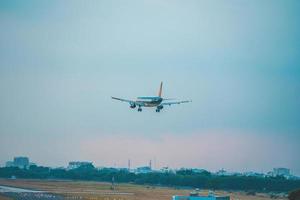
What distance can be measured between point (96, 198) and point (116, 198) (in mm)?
3929

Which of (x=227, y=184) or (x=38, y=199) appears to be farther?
(x=227, y=184)

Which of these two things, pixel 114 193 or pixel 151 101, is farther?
pixel 114 193

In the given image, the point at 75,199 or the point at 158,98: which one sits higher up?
the point at 158,98

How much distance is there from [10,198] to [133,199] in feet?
74.1

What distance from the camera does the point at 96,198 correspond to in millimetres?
113062

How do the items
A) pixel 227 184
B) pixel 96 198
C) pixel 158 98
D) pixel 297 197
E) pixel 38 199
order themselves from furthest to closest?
1. pixel 227 184
2. pixel 96 198
3. pixel 38 199
4. pixel 158 98
5. pixel 297 197

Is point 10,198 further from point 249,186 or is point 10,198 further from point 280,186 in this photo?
point 280,186

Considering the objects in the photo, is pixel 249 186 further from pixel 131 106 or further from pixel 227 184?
pixel 131 106

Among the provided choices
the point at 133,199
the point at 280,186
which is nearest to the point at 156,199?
the point at 133,199

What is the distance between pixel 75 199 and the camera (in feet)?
355

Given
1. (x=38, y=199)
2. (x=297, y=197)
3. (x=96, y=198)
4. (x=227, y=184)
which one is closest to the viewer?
(x=297, y=197)

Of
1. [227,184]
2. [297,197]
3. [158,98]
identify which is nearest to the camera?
[297,197]

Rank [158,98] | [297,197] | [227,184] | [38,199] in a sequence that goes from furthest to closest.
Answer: [227,184] < [38,199] < [158,98] < [297,197]

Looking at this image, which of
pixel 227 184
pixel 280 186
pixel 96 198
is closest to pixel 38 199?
pixel 96 198
